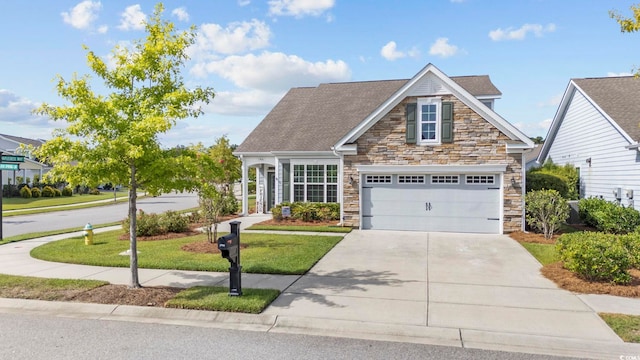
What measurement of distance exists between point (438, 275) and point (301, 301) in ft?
11.5

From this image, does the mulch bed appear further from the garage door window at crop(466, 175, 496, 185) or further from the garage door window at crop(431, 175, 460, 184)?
the garage door window at crop(431, 175, 460, 184)

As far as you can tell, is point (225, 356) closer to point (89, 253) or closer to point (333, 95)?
point (89, 253)

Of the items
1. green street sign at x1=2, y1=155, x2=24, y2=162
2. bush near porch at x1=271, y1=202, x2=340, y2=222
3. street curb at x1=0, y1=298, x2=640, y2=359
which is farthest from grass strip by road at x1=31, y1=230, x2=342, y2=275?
green street sign at x1=2, y1=155, x2=24, y2=162

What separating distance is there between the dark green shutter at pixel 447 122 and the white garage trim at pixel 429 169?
107cm

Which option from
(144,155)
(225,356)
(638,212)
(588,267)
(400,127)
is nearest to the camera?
(225,356)

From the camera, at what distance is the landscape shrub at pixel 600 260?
799cm

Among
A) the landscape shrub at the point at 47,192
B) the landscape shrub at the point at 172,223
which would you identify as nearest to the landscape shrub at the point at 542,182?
the landscape shrub at the point at 172,223

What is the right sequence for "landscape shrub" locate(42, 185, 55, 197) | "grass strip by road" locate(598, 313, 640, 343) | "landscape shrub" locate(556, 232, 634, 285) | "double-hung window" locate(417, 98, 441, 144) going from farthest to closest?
"landscape shrub" locate(42, 185, 55, 197) → "double-hung window" locate(417, 98, 441, 144) → "landscape shrub" locate(556, 232, 634, 285) → "grass strip by road" locate(598, 313, 640, 343)

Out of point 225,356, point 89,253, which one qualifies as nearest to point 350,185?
Answer: point 89,253

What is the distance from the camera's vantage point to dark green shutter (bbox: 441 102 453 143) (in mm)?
15336

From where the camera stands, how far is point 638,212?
46.4ft

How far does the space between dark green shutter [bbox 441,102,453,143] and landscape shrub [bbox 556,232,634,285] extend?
24.2ft

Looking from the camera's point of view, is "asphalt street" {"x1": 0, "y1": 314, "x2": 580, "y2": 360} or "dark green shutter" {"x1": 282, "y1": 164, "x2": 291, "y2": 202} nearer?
"asphalt street" {"x1": 0, "y1": 314, "x2": 580, "y2": 360}

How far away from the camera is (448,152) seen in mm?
15492
